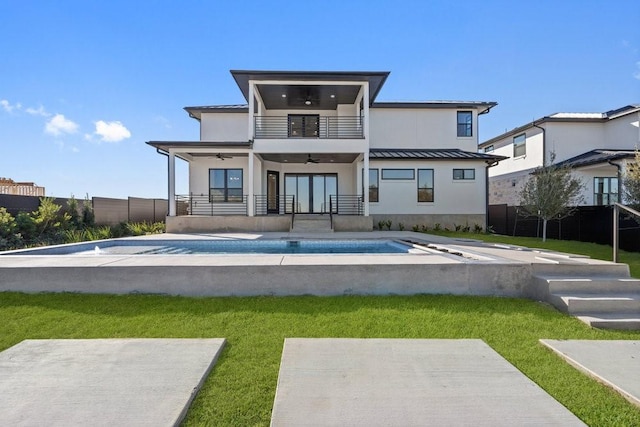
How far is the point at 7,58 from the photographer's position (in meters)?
12.0

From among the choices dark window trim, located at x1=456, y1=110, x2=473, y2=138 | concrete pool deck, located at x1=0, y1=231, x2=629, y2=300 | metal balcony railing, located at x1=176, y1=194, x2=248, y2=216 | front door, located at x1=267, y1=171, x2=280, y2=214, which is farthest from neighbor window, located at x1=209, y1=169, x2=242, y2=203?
dark window trim, located at x1=456, y1=110, x2=473, y2=138

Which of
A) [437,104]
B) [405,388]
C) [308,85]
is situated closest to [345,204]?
[308,85]

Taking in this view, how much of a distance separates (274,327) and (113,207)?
1768 cm

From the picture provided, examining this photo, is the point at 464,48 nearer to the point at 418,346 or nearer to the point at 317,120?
the point at 317,120

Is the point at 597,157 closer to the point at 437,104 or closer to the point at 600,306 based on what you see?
the point at 437,104

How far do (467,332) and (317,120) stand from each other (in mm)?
16301

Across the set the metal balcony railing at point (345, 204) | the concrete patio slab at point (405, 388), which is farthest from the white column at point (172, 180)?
the concrete patio slab at point (405, 388)

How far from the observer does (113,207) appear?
705 inches

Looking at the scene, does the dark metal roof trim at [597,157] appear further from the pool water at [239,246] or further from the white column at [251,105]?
the white column at [251,105]

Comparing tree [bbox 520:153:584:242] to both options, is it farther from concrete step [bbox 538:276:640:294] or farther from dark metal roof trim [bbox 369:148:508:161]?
concrete step [bbox 538:276:640:294]

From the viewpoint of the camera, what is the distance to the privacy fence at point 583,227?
37.7ft

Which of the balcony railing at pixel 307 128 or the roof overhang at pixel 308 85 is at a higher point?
the roof overhang at pixel 308 85

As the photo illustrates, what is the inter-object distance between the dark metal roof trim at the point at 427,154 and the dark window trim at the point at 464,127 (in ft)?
3.76

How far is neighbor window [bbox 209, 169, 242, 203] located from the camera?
1812 centimetres
